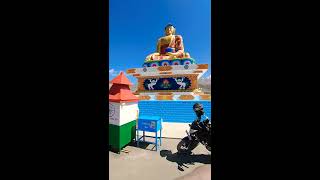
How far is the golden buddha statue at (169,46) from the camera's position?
16.7 metres

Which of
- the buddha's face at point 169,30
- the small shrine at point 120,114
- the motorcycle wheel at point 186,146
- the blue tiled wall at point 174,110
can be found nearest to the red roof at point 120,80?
the small shrine at point 120,114

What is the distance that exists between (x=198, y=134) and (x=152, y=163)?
1298 mm

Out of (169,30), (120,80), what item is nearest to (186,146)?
(120,80)

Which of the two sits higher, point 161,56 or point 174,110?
point 161,56

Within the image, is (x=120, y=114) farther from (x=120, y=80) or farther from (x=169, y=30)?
(x=169, y=30)

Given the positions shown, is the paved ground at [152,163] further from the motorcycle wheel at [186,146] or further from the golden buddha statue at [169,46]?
the golden buddha statue at [169,46]

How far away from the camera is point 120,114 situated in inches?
176

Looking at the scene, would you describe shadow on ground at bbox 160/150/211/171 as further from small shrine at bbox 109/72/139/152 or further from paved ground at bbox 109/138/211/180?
small shrine at bbox 109/72/139/152

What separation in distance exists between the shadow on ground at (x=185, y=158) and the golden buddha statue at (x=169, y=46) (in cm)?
1285
